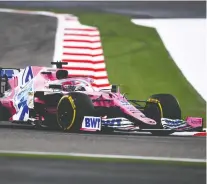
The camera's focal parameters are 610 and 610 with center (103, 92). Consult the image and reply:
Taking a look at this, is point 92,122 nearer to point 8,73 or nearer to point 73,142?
point 73,142

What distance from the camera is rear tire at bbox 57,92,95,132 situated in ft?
19.2

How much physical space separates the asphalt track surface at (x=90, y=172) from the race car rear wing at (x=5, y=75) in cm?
125

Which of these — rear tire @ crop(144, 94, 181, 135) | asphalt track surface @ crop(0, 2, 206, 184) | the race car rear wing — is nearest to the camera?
asphalt track surface @ crop(0, 2, 206, 184)

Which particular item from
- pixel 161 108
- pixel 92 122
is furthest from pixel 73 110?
pixel 161 108

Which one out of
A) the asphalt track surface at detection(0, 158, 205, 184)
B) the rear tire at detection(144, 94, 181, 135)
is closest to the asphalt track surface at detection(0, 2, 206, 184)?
the asphalt track surface at detection(0, 158, 205, 184)

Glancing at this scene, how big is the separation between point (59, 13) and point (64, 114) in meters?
2.16

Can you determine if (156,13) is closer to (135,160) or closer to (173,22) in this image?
(173,22)

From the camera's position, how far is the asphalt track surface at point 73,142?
16.0 feet

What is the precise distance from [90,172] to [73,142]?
82 cm

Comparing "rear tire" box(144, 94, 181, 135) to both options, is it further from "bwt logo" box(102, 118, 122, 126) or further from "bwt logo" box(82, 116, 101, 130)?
"bwt logo" box(82, 116, 101, 130)

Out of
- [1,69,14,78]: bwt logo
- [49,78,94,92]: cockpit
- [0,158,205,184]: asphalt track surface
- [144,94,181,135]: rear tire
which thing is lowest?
[0,158,205,184]: asphalt track surface

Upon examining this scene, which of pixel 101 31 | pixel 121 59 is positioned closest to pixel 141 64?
pixel 121 59

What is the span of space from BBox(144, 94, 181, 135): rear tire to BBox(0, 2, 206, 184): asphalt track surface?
216 mm

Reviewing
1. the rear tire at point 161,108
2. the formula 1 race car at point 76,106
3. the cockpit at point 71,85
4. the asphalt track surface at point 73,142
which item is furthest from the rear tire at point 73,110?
the rear tire at point 161,108
